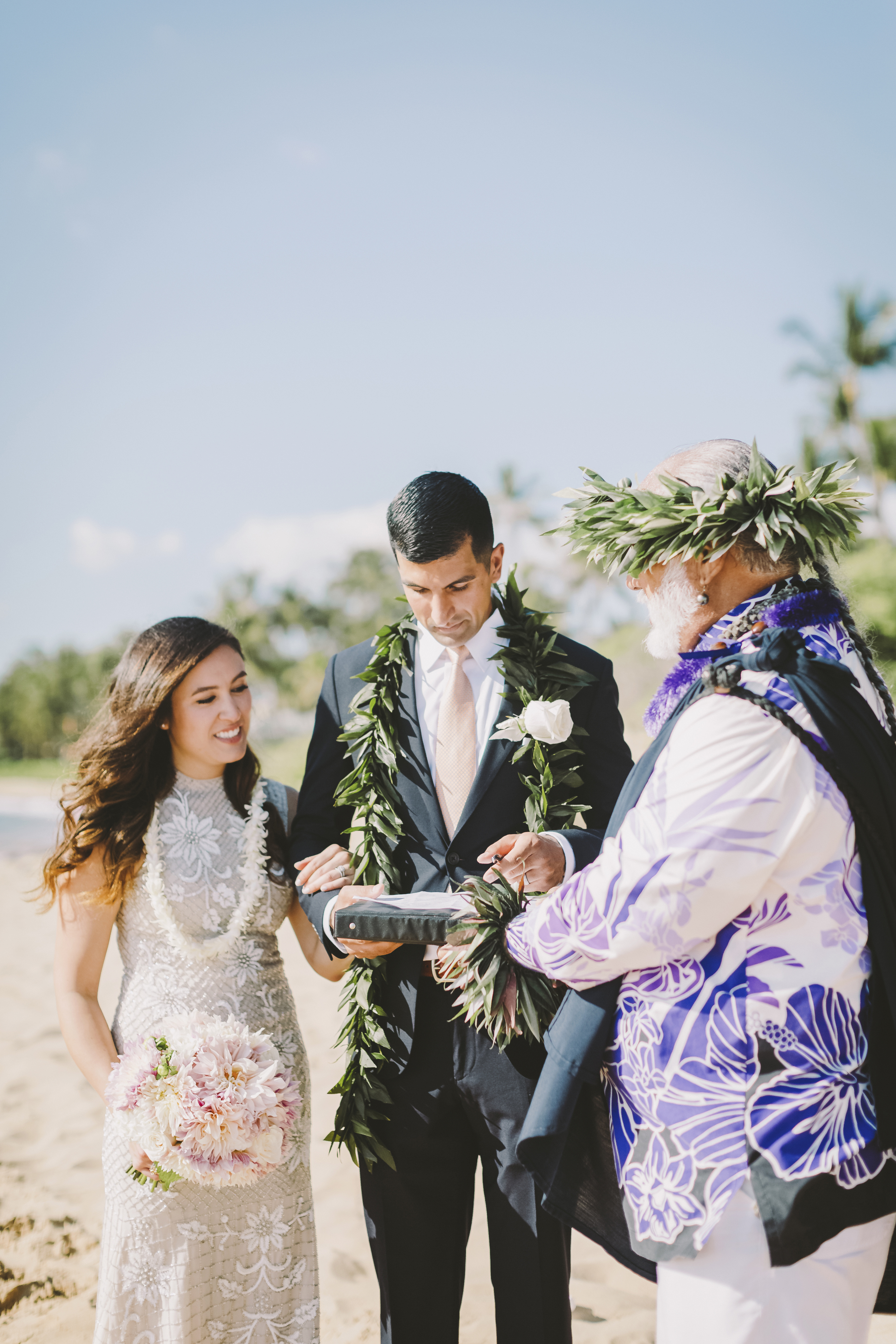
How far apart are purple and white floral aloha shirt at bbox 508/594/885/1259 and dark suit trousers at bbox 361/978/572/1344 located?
32.7 inches

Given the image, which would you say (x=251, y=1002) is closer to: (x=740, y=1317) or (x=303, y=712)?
(x=740, y=1317)

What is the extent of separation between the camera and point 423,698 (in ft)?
10.1

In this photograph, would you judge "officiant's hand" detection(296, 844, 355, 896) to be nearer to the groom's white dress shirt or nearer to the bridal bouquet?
the groom's white dress shirt

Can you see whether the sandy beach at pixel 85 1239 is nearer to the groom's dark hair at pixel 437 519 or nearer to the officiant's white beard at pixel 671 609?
the groom's dark hair at pixel 437 519

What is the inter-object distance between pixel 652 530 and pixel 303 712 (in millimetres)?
50122

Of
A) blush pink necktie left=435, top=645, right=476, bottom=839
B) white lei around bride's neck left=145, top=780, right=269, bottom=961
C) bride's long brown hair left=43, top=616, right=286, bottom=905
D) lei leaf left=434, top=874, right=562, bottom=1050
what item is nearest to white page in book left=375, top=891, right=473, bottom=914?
lei leaf left=434, top=874, right=562, bottom=1050

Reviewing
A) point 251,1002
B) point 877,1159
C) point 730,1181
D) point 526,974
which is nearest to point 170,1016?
point 251,1002

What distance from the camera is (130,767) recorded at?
3244 mm

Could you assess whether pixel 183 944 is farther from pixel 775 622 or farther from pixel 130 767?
pixel 775 622

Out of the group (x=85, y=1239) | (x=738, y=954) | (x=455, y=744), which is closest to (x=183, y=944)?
(x=455, y=744)

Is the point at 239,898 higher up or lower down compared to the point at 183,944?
higher up

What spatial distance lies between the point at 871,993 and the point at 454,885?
1190 mm

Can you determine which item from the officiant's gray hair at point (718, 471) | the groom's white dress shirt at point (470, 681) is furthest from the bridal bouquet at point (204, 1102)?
the officiant's gray hair at point (718, 471)

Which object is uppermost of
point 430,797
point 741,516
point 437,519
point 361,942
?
point 437,519
